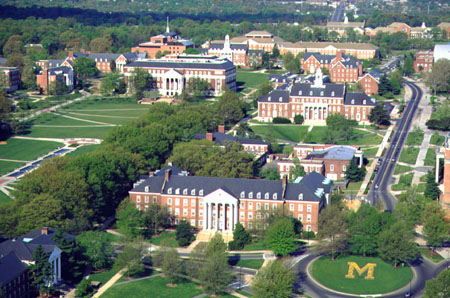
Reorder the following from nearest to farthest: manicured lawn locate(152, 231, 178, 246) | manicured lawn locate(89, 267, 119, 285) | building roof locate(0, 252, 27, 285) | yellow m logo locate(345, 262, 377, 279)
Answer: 1. building roof locate(0, 252, 27, 285)
2. manicured lawn locate(89, 267, 119, 285)
3. yellow m logo locate(345, 262, 377, 279)
4. manicured lawn locate(152, 231, 178, 246)

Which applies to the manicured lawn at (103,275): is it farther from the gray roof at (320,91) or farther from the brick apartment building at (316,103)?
the gray roof at (320,91)

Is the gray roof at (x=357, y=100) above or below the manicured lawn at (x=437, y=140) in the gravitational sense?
above

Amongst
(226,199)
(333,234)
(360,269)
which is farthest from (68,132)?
(360,269)

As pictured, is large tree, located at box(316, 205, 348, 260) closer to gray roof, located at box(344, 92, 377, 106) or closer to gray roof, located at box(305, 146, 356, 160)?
gray roof, located at box(305, 146, 356, 160)

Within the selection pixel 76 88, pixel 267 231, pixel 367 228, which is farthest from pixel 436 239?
pixel 76 88

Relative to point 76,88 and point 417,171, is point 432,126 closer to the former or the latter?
point 417,171

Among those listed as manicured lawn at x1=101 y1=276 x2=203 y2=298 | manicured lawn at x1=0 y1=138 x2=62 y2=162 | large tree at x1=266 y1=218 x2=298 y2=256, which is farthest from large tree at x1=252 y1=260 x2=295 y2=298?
manicured lawn at x1=0 y1=138 x2=62 y2=162

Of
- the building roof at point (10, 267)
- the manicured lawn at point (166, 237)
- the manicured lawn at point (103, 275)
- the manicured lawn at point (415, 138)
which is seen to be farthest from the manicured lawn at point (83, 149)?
the building roof at point (10, 267)
